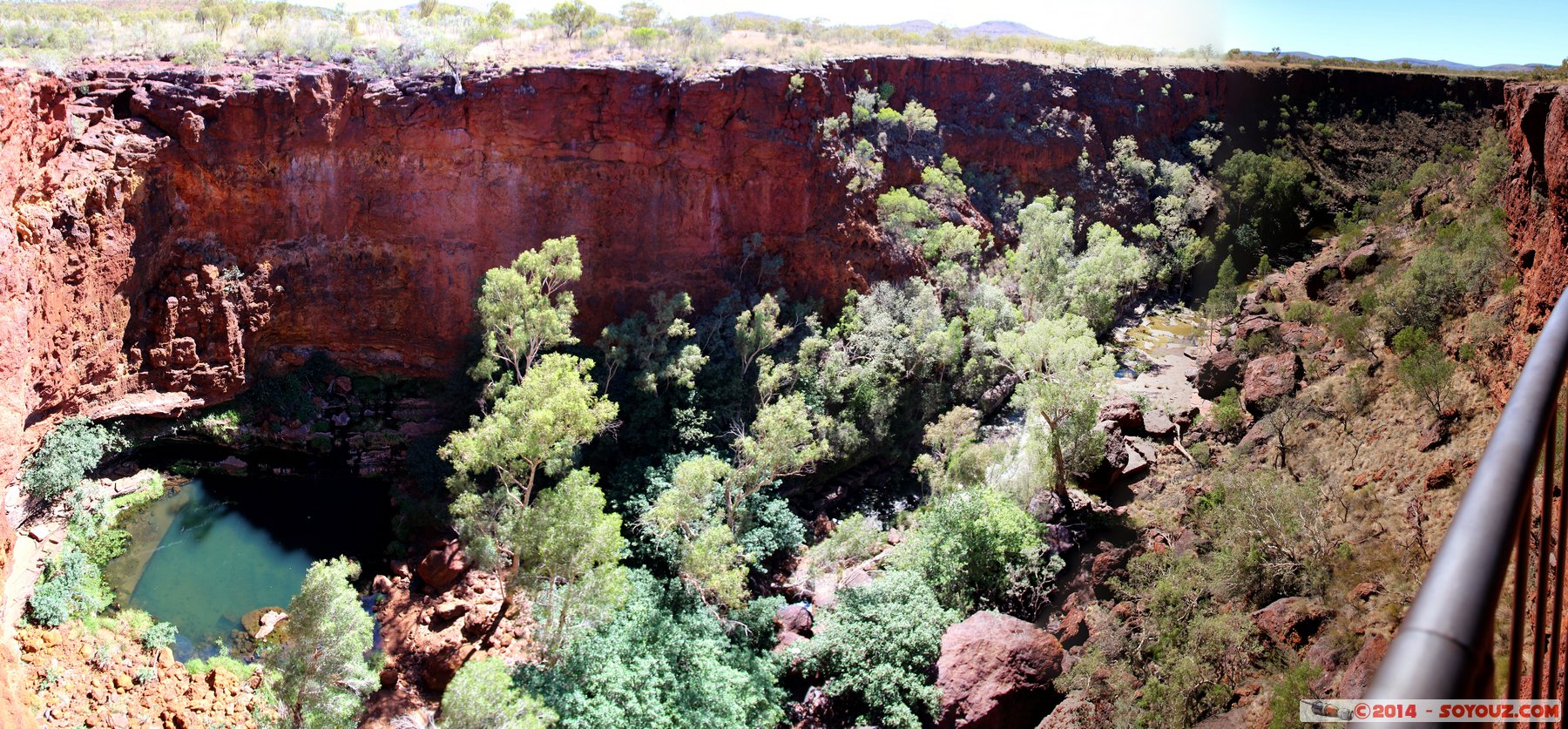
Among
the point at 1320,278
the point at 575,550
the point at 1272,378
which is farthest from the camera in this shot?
the point at 1320,278

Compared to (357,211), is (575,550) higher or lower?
lower

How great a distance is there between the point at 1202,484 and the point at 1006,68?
25.3m

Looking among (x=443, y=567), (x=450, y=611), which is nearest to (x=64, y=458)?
(x=443, y=567)

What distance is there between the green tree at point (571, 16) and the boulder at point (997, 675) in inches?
1010

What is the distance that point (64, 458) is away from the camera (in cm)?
2186

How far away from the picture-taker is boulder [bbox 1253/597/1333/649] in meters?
14.7

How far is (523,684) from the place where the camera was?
1808 cm

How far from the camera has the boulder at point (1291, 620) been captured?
14727 millimetres

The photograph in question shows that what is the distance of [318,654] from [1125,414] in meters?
23.2

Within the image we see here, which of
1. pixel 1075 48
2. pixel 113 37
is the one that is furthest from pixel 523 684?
pixel 1075 48

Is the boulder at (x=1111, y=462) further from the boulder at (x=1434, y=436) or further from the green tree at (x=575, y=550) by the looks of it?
the green tree at (x=575, y=550)

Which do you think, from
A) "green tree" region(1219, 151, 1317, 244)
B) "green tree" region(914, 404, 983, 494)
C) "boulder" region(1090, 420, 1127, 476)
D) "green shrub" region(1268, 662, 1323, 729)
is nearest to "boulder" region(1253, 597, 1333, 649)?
"green shrub" region(1268, 662, 1323, 729)

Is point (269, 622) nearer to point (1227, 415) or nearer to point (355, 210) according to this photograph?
point (355, 210)

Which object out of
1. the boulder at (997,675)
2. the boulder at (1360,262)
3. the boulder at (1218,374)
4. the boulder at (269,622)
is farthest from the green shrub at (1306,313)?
the boulder at (269,622)
